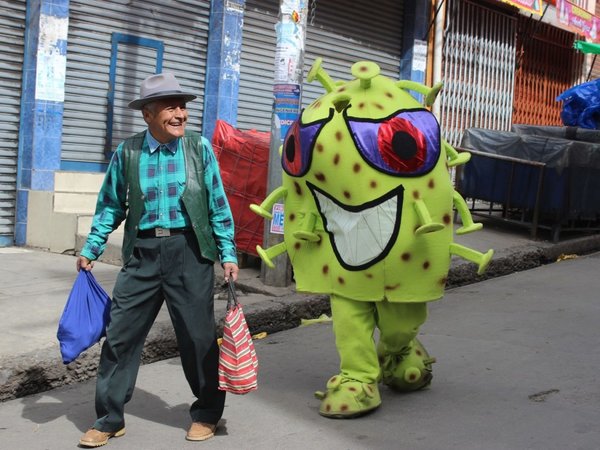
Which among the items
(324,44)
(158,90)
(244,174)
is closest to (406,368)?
(158,90)

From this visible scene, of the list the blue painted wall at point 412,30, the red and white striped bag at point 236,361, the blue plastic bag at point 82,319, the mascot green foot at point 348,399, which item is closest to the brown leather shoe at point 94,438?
the blue plastic bag at point 82,319

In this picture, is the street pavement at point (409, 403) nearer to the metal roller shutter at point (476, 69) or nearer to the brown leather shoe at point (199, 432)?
the brown leather shoe at point (199, 432)

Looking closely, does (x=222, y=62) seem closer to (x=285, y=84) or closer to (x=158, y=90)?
(x=285, y=84)

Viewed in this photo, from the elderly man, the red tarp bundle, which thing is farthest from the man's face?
the red tarp bundle

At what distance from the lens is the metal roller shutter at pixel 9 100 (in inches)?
367

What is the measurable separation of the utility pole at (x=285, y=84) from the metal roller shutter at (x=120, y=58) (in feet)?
11.1

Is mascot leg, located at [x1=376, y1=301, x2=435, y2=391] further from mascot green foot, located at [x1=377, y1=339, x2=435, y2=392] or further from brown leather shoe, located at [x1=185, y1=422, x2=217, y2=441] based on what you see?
brown leather shoe, located at [x1=185, y1=422, x2=217, y2=441]

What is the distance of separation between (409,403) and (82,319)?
1866 millimetres

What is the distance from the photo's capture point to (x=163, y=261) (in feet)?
14.0

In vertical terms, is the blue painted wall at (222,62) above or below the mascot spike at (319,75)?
above

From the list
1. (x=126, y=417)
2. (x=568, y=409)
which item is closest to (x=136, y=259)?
(x=126, y=417)

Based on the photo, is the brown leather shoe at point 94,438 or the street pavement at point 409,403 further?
the street pavement at point 409,403

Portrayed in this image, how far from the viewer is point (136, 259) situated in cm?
432

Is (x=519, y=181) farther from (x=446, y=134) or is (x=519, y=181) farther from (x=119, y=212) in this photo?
(x=119, y=212)
